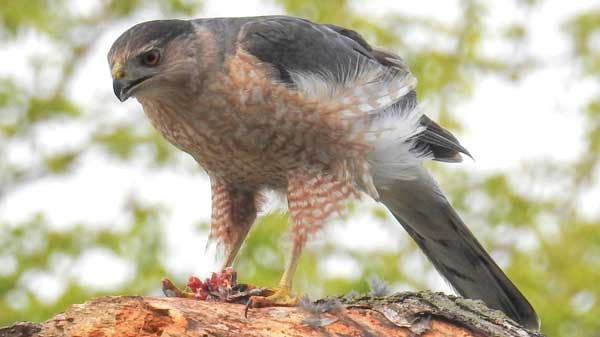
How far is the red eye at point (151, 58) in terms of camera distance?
554 centimetres

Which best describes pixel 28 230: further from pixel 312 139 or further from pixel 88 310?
pixel 88 310

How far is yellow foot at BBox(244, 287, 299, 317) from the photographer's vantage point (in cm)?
464

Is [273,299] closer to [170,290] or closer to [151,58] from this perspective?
[170,290]

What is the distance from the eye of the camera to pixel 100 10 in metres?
12.5

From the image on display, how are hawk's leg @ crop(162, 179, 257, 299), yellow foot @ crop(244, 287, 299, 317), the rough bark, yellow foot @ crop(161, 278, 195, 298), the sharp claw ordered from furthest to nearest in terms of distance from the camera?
→ hawk's leg @ crop(162, 179, 257, 299)
yellow foot @ crop(161, 278, 195, 298)
yellow foot @ crop(244, 287, 299, 317)
the sharp claw
the rough bark

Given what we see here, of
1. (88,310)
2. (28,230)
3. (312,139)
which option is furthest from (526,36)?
(88,310)

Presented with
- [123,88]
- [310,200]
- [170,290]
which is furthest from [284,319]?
[123,88]

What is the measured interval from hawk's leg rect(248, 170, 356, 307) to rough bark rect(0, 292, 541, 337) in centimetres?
90

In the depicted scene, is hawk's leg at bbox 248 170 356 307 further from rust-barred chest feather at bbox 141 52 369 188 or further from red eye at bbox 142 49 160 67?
red eye at bbox 142 49 160 67

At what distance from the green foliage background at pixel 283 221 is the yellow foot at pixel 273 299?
4.86 meters

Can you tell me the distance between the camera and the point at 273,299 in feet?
15.8

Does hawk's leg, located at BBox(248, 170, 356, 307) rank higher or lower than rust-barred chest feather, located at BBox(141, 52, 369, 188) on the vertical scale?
lower

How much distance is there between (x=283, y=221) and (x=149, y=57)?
4.89 meters

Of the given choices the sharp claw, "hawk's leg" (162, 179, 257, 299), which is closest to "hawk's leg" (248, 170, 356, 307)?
"hawk's leg" (162, 179, 257, 299)
